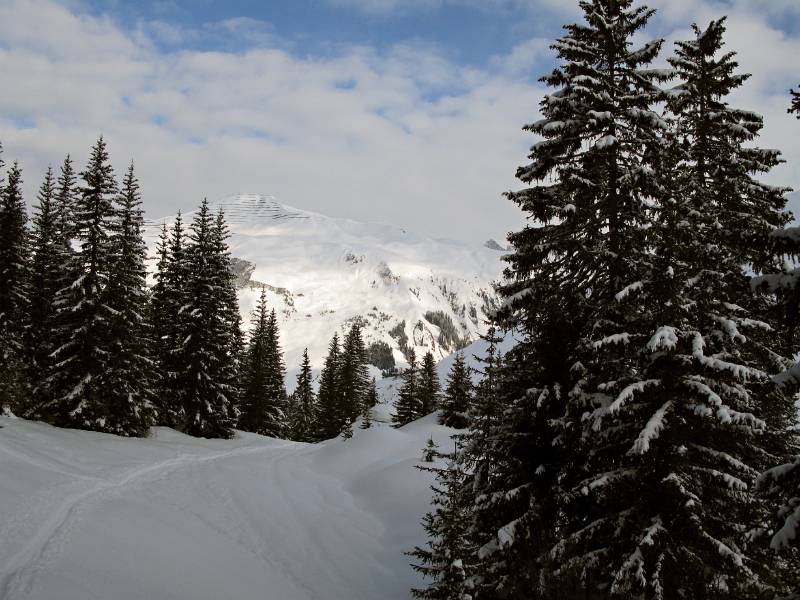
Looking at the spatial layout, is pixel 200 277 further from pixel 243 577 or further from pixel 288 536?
pixel 243 577

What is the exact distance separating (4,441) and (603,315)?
2130 cm

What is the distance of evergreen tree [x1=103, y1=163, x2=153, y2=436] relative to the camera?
29453 millimetres

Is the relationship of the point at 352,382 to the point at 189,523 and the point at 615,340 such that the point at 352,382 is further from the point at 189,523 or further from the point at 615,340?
the point at 615,340

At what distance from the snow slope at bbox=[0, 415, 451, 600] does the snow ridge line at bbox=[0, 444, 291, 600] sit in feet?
0.13

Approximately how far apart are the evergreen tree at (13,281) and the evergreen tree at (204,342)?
28.8 ft

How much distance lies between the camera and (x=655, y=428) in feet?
30.4

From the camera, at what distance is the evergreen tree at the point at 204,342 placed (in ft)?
119

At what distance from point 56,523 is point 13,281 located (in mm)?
24683

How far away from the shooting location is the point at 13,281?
1266 inches

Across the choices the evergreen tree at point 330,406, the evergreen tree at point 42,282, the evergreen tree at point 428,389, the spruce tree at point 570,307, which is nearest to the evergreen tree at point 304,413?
the evergreen tree at point 330,406

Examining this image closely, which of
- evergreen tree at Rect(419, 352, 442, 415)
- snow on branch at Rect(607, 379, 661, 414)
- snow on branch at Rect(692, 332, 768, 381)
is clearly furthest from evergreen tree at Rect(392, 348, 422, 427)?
snow on branch at Rect(692, 332, 768, 381)

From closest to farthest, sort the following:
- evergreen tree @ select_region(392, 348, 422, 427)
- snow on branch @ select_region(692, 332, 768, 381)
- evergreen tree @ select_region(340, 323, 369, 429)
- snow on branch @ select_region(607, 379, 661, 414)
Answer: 1. snow on branch @ select_region(607, 379, 661, 414)
2. snow on branch @ select_region(692, 332, 768, 381)
3. evergreen tree @ select_region(392, 348, 422, 427)
4. evergreen tree @ select_region(340, 323, 369, 429)

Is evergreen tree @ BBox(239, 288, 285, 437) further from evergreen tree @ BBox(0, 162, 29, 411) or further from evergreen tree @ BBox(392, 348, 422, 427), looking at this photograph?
evergreen tree @ BBox(0, 162, 29, 411)

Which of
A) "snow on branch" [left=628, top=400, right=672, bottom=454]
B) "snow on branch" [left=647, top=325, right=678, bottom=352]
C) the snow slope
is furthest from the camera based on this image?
the snow slope
